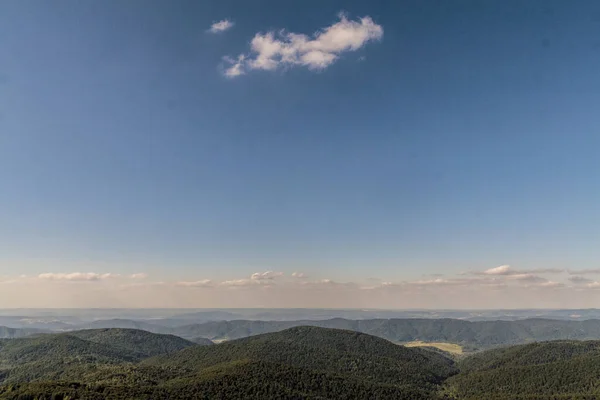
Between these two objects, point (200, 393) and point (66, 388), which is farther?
point (200, 393)

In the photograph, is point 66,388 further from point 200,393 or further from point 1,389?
point 200,393

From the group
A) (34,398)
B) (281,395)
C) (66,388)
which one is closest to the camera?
(34,398)

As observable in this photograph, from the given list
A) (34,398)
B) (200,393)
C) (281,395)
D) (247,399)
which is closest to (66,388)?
(34,398)

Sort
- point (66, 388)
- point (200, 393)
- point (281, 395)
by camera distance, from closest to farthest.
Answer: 1. point (66, 388)
2. point (200, 393)
3. point (281, 395)

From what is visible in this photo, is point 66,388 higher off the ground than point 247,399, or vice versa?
point 66,388

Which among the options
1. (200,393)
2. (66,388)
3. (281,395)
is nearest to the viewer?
(66,388)

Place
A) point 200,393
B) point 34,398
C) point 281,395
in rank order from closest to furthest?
point 34,398 → point 200,393 → point 281,395

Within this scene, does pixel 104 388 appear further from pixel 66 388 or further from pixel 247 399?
pixel 247 399

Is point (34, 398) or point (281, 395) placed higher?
point (34, 398)

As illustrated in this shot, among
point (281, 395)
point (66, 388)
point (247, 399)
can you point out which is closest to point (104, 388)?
point (66, 388)
